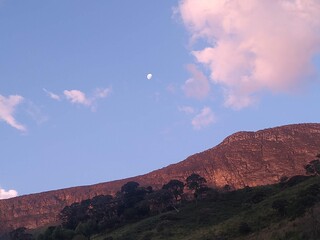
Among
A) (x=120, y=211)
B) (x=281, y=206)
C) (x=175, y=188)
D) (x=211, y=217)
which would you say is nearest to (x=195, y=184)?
(x=175, y=188)

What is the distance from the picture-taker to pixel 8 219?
191 meters

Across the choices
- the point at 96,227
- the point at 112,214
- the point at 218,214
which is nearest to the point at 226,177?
the point at 112,214

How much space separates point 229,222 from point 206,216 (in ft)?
43.8

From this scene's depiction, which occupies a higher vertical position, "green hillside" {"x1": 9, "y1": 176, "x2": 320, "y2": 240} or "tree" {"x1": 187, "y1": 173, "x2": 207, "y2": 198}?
"tree" {"x1": 187, "y1": 173, "x2": 207, "y2": 198}

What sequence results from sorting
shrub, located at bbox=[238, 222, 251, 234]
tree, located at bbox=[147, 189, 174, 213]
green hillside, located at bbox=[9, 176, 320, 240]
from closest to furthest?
1. green hillside, located at bbox=[9, 176, 320, 240]
2. shrub, located at bbox=[238, 222, 251, 234]
3. tree, located at bbox=[147, 189, 174, 213]

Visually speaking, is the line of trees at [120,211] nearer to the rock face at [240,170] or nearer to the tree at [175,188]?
the tree at [175,188]

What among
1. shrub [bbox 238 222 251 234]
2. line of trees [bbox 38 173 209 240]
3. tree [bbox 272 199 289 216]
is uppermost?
line of trees [bbox 38 173 209 240]

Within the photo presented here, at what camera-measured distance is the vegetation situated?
5343 centimetres

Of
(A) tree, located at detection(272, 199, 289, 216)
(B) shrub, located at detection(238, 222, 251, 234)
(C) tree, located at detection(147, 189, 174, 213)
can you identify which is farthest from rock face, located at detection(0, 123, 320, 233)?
(B) shrub, located at detection(238, 222, 251, 234)

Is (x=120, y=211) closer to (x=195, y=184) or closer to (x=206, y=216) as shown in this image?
(x=195, y=184)

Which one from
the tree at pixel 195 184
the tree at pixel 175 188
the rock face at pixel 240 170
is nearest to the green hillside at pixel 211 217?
the tree at pixel 195 184

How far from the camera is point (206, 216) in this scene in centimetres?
7881

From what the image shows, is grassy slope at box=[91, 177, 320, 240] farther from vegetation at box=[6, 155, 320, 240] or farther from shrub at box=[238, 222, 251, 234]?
shrub at box=[238, 222, 251, 234]

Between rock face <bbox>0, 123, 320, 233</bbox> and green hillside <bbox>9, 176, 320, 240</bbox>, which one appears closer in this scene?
green hillside <bbox>9, 176, 320, 240</bbox>
